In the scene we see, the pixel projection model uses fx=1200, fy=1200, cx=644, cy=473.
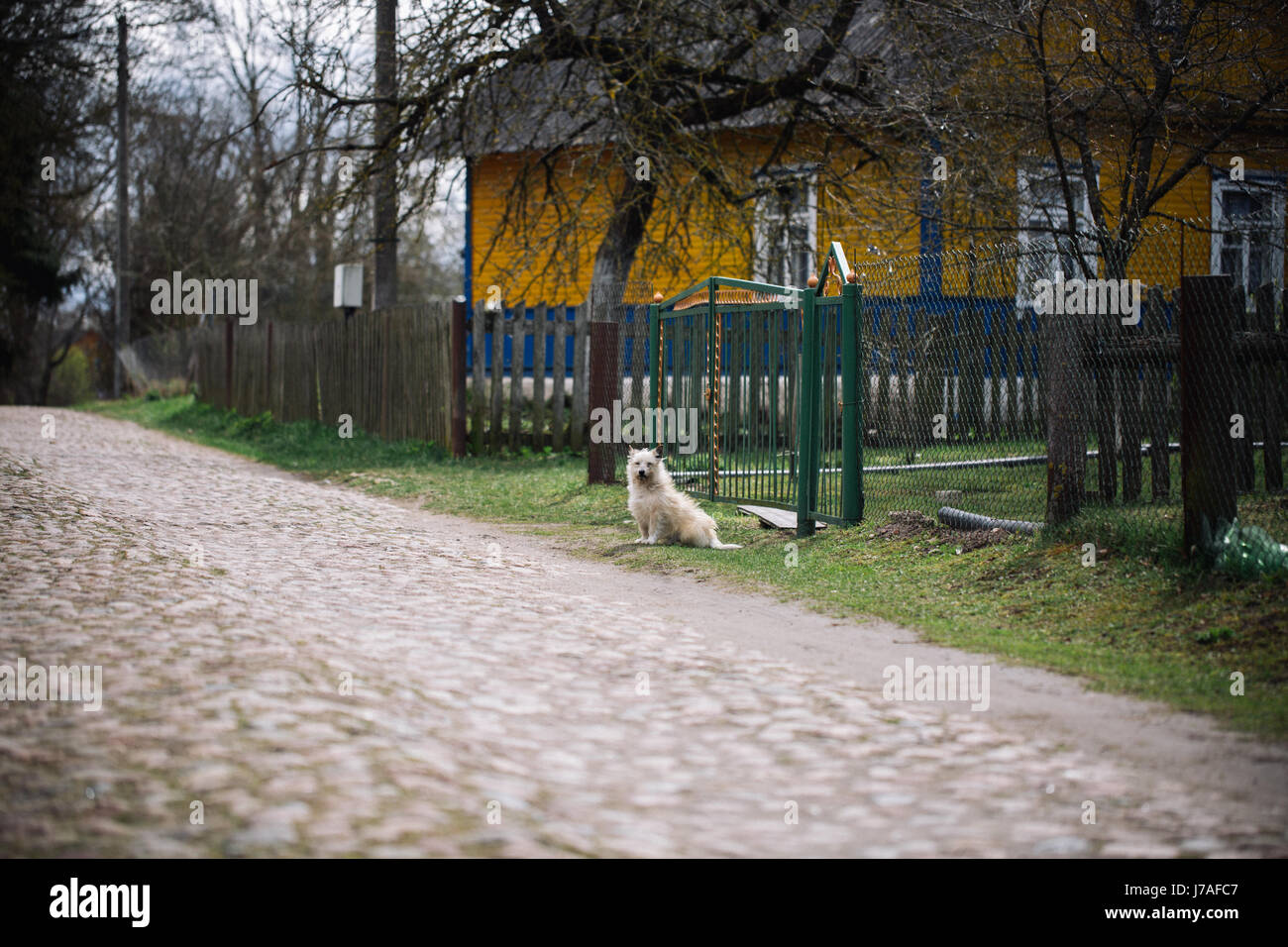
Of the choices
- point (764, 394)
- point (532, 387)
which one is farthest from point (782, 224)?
point (764, 394)

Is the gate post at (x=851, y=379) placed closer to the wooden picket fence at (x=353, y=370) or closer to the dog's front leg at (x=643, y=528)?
the dog's front leg at (x=643, y=528)

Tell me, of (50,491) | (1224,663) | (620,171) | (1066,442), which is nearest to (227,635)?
(1224,663)

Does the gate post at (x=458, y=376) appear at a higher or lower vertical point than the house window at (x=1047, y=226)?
lower

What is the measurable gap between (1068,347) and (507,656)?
499 centimetres

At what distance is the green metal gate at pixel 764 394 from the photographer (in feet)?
32.7

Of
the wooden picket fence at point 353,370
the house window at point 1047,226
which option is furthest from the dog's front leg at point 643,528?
the wooden picket fence at point 353,370

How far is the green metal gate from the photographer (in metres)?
9.97

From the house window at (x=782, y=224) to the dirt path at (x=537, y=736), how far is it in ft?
36.9

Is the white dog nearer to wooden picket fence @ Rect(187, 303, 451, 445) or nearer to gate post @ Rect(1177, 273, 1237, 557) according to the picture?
gate post @ Rect(1177, 273, 1237, 557)

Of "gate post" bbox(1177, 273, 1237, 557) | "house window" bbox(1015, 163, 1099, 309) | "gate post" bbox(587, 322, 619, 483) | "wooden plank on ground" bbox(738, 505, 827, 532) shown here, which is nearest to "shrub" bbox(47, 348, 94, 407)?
"gate post" bbox(587, 322, 619, 483)

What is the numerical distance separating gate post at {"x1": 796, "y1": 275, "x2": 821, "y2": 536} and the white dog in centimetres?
66

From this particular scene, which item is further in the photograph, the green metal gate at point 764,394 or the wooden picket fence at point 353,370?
the wooden picket fence at point 353,370

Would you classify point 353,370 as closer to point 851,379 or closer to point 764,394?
point 764,394

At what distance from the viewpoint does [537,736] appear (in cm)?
462
